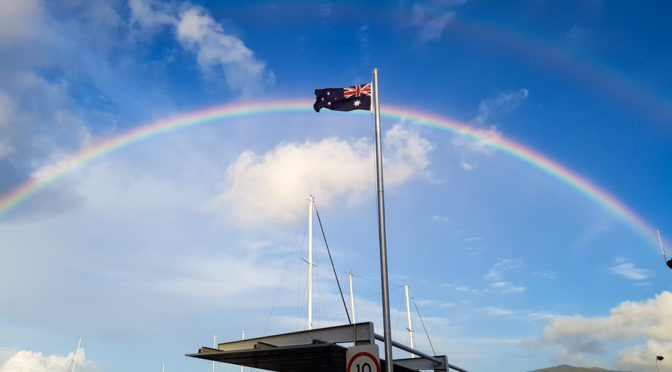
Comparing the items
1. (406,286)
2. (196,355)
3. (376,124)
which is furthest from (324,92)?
(406,286)

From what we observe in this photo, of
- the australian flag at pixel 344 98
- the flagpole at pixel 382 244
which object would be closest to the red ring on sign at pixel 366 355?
the flagpole at pixel 382 244

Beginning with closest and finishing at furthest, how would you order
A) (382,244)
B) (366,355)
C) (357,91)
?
(366,355), (382,244), (357,91)

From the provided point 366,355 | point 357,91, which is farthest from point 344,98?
point 366,355

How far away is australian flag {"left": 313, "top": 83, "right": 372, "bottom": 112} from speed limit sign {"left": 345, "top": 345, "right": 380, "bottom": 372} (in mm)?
10278

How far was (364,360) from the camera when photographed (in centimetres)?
1060

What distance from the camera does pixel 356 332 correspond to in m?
18.6

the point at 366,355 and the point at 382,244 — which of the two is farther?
the point at 382,244

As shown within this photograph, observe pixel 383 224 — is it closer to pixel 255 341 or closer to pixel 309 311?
pixel 255 341

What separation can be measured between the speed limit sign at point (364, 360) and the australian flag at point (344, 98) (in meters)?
10.3

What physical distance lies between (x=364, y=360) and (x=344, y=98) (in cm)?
1115

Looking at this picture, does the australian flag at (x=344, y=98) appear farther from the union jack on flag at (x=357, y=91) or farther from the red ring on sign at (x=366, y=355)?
the red ring on sign at (x=366, y=355)

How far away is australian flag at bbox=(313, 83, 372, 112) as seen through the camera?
18781mm

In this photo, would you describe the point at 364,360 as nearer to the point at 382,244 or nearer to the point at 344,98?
the point at 382,244

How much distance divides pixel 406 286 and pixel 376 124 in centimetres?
6732
